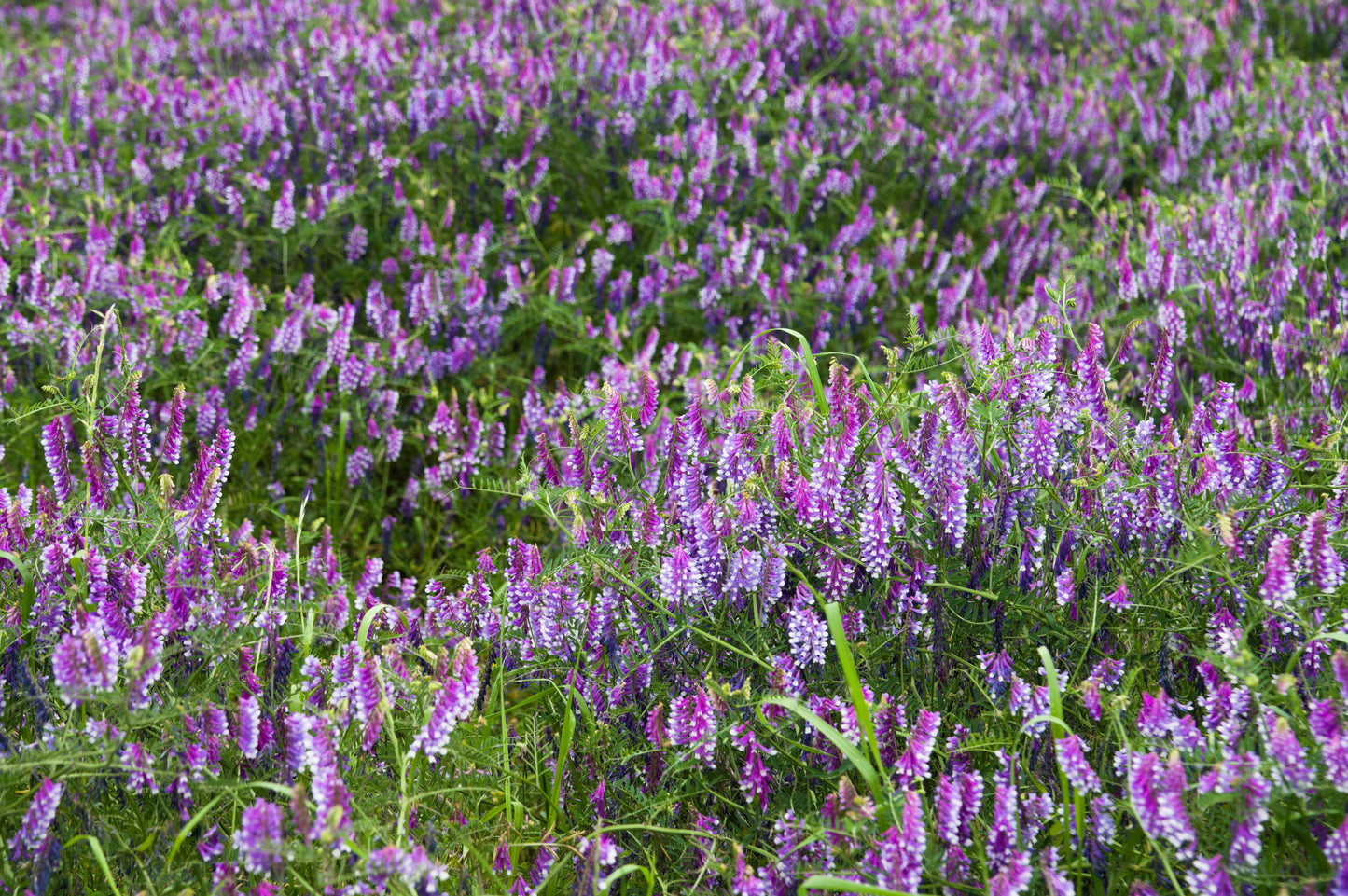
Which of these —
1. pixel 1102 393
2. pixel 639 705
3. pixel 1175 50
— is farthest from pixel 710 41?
pixel 639 705

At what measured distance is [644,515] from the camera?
2.22m

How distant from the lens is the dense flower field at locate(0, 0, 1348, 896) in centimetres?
176

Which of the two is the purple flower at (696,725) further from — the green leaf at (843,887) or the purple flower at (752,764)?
the green leaf at (843,887)

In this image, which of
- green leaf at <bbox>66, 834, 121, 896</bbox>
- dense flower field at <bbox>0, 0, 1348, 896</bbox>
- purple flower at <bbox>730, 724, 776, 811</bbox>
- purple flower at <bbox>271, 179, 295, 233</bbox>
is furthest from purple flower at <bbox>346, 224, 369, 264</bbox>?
purple flower at <bbox>730, 724, 776, 811</bbox>

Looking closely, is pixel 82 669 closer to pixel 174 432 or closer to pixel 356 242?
pixel 174 432

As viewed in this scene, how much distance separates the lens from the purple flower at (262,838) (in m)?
1.58

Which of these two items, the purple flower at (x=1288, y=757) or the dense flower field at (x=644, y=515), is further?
the dense flower field at (x=644, y=515)

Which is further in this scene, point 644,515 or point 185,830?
point 644,515

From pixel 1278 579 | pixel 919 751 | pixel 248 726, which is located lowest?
pixel 248 726

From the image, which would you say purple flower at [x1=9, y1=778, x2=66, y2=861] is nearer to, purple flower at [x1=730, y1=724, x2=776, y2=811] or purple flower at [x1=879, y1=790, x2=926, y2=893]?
purple flower at [x1=730, y1=724, x2=776, y2=811]

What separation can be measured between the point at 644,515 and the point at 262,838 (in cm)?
91

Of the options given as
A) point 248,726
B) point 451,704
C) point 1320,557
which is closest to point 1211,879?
point 1320,557

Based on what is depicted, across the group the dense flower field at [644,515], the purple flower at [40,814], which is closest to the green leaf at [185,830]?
the dense flower field at [644,515]

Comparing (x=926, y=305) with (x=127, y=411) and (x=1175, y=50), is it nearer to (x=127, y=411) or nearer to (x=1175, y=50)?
(x=1175, y=50)
